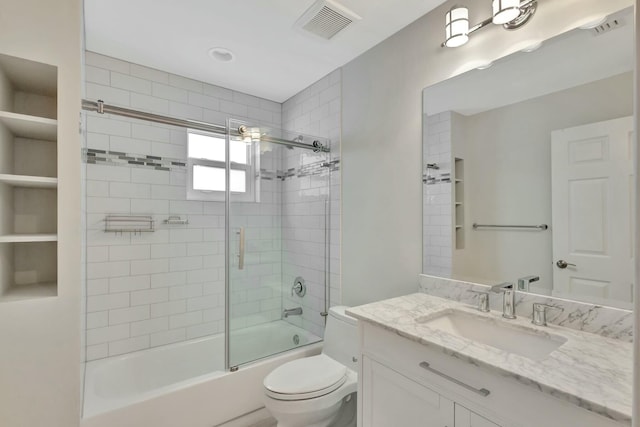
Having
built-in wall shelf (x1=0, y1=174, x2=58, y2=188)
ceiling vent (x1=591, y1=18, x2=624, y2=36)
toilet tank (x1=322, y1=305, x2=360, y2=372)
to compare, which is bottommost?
toilet tank (x1=322, y1=305, x2=360, y2=372)

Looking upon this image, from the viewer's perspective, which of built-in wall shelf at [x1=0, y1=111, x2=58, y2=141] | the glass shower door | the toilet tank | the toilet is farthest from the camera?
the glass shower door

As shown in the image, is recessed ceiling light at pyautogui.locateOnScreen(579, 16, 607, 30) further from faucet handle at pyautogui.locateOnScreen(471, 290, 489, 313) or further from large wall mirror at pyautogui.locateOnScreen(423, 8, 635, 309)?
faucet handle at pyautogui.locateOnScreen(471, 290, 489, 313)

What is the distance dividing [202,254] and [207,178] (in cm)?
71

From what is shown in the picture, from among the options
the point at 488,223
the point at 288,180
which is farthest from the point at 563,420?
the point at 288,180

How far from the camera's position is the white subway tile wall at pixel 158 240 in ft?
7.35

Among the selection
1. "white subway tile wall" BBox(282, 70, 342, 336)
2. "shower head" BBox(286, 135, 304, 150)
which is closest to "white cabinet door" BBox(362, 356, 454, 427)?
"white subway tile wall" BBox(282, 70, 342, 336)

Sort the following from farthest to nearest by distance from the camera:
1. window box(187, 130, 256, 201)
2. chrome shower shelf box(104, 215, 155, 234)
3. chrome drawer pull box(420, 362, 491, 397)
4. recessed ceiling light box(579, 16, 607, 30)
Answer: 1. window box(187, 130, 256, 201)
2. chrome shower shelf box(104, 215, 155, 234)
3. recessed ceiling light box(579, 16, 607, 30)
4. chrome drawer pull box(420, 362, 491, 397)

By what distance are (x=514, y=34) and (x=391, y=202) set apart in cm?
109

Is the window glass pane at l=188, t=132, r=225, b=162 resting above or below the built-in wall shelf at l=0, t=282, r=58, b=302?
above

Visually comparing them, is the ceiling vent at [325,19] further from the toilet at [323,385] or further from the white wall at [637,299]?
the toilet at [323,385]

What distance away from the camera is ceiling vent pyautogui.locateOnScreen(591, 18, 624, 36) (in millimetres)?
1135

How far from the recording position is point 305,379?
172 centimetres

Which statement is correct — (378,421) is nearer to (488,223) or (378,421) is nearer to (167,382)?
(488,223)

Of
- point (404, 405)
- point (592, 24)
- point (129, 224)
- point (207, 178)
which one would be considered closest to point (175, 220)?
point (129, 224)
